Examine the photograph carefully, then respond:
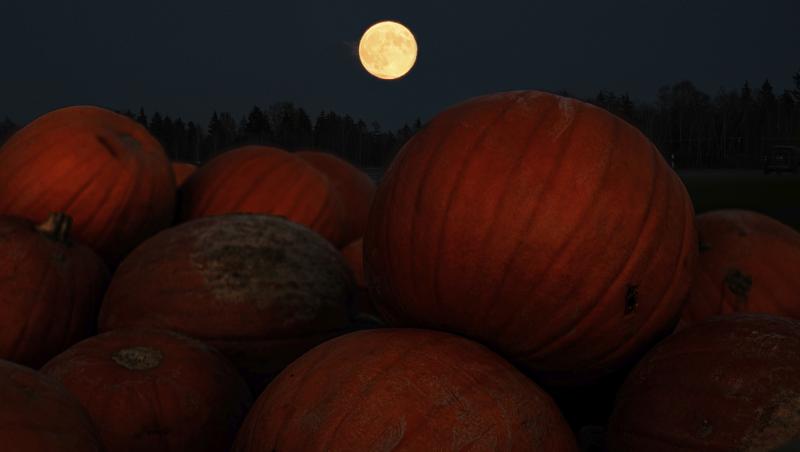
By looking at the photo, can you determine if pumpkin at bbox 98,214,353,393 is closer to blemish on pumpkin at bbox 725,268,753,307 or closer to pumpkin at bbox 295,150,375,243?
blemish on pumpkin at bbox 725,268,753,307

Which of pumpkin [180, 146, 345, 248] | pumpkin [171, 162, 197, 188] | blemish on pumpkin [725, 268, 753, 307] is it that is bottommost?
blemish on pumpkin [725, 268, 753, 307]

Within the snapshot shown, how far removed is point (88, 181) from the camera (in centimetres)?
399

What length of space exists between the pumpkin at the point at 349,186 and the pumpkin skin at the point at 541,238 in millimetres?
3184

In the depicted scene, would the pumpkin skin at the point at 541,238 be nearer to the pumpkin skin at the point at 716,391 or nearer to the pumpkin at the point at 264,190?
the pumpkin skin at the point at 716,391

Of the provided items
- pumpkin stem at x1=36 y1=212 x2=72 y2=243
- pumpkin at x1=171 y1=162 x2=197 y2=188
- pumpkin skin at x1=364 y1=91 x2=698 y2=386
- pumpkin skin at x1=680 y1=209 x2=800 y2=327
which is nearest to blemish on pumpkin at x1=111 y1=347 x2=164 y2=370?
pumpkin skin at x1=364 y1=91 x2=698 y2=386

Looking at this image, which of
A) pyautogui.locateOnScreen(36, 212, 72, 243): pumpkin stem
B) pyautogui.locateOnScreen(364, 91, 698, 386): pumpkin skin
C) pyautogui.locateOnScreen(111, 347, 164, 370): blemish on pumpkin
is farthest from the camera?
pyautogui.locateOnScreen(36, 212, 72, 243): pumpkin stem

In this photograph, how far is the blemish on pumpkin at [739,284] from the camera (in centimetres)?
316

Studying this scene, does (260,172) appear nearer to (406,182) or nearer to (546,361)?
(406,182)

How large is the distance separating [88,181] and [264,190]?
101cm

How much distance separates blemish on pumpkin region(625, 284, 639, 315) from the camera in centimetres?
212

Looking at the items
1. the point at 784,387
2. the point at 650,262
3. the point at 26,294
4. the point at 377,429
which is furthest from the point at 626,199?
the point at 26,294

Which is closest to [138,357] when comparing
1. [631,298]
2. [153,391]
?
[153,391]

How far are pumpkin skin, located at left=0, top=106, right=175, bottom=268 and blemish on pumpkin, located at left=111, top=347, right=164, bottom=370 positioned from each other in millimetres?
1714

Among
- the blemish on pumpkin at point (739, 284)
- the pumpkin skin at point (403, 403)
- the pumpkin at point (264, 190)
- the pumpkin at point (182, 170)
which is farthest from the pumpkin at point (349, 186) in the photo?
the pumpkin skin at point (403, 403)
